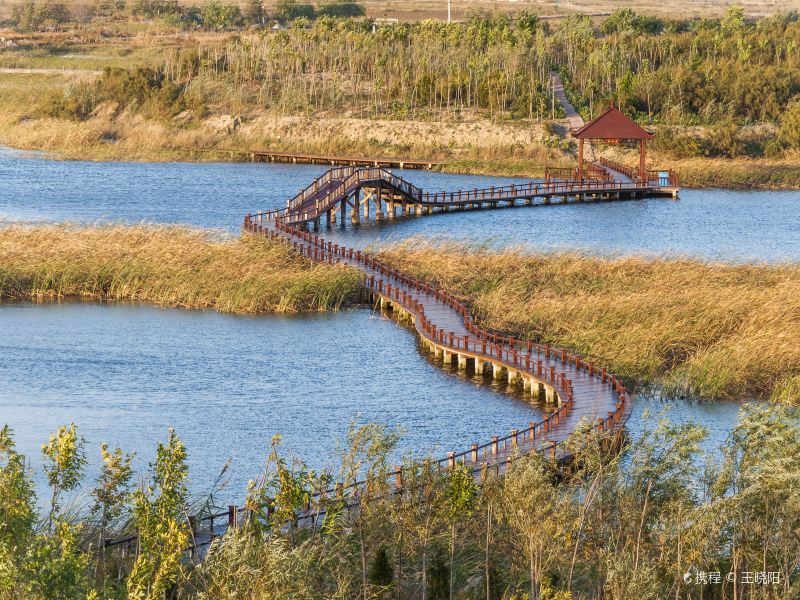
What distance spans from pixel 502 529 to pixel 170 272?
27293 mm

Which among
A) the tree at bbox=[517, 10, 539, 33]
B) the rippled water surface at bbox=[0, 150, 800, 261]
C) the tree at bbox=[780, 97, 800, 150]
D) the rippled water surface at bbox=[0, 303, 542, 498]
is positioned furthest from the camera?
the tree at bbox=[517, 10, 539, 33]

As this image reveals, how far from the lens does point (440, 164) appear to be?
92500 mm

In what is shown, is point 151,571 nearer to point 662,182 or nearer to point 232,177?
point 662,182

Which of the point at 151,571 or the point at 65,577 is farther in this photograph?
the point at 151,571

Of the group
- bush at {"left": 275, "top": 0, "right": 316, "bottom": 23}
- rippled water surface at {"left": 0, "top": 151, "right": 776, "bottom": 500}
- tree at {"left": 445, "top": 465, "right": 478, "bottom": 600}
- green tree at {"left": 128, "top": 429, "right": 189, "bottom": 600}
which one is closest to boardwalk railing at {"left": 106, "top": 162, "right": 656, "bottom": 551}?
tree at {"left": 445, "top": 465, "right": 478, "bottom": 600}

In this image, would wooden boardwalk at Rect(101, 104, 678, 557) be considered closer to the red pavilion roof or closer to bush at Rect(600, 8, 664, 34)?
the red pavilion roof

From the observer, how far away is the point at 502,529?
21.3 m

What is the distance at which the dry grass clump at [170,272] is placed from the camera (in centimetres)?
4494

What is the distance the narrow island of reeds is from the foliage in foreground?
13.9 metres

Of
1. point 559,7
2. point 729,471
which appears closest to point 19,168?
point 729,471

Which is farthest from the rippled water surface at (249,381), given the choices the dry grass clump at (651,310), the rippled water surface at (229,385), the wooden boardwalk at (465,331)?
the dry grass clump at (651,310)

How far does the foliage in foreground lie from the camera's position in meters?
17.6

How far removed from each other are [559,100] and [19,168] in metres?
36.9

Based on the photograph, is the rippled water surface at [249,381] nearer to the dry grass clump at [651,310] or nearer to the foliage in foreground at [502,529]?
the dry grass clump at [651,310]
